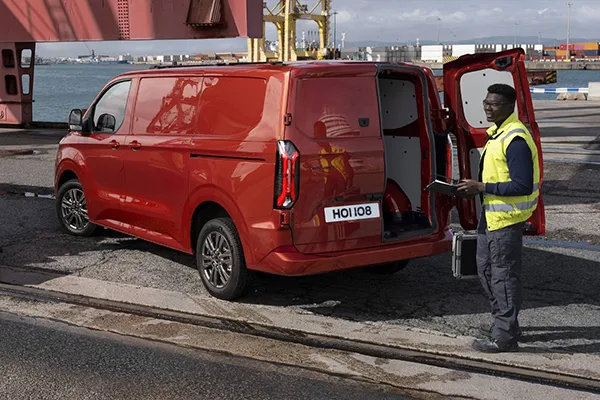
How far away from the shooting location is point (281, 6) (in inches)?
2490

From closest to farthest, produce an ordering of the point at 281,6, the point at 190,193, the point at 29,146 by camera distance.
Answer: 1. the point at 190,193
2. the point at 29,146
3. the point at 281,6

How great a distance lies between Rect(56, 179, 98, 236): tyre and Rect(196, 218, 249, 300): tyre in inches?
100.0

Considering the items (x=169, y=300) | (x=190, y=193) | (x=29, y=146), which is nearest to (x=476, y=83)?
(x=190, y=193)

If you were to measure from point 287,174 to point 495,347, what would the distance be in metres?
1.87

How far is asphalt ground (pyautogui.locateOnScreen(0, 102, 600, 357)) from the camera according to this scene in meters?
6.14

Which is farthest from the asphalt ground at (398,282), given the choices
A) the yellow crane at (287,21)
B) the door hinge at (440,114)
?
the yellow crane at (287,21)

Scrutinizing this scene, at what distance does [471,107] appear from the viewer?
6473 millimetres

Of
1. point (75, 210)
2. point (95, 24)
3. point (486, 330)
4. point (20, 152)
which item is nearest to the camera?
point (486, 330)

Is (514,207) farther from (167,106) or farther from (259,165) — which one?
(167,106)

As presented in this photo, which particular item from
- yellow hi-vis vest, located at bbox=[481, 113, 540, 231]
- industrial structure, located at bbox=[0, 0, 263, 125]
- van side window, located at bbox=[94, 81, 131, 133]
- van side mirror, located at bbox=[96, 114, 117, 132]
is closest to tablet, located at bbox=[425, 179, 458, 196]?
yellow hi-vis vest, located at bbox=[481, 113, 540, 231]

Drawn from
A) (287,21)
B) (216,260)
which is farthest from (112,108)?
(287,21)

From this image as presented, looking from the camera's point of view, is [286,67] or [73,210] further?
[73,210]

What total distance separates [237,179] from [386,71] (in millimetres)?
1454

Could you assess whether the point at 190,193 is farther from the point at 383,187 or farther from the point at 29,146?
the point at 29,146
